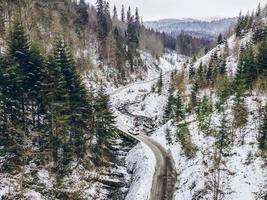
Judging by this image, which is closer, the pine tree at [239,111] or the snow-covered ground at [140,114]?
the snow-covered ground at [140,114]

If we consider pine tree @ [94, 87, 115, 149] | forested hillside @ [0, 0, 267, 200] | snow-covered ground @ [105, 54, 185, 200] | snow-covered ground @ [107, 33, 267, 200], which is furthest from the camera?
pine tree @ [94, 87, 115, 149]

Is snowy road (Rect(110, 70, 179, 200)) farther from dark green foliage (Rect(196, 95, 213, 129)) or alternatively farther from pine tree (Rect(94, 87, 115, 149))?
pine tree (Rect(94, 87, 115, 149))

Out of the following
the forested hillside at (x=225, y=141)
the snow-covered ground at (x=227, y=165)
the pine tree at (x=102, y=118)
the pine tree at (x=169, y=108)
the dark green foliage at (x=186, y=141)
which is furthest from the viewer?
the pine tree at (x=169, y=108)

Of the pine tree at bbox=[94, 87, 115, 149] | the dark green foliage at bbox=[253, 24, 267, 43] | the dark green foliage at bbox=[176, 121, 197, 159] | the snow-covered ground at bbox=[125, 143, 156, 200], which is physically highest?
the dark green foliage at bbox=[253, 24, 267, 43]

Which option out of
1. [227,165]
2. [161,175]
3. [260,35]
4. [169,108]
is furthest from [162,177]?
[260,35]

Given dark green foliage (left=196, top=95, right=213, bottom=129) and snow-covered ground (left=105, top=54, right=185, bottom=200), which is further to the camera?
dark green foliage (left=196, top=95, right=213, bottom=129)

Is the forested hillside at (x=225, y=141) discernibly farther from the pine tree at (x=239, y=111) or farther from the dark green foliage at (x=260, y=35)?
the dark green foliage at (x=260, y=35)

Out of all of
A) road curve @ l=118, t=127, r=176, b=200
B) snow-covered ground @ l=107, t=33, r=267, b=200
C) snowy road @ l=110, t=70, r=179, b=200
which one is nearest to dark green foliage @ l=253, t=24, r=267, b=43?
snow-covered ground @ l=107, t=33, r=267, b=200

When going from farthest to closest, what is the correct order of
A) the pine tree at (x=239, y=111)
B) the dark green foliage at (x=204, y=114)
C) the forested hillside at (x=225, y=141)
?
the dark green foliage at (x=204, y=114) < the pine tree at (x=239, y=111) < the forested hillside at (x=225, y=141)

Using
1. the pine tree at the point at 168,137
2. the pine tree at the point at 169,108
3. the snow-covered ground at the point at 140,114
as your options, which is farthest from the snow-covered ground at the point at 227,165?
the pine tree at the point at 169,108

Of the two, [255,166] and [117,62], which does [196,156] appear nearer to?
[255,166]

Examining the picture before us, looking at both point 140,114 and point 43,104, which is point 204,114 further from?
point 140,114

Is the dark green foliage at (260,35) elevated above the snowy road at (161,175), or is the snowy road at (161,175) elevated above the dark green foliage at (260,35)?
the dark green foliage at (260,35)
